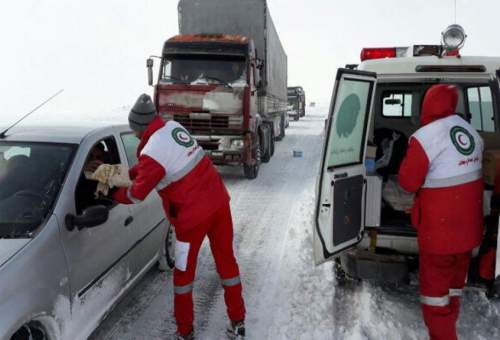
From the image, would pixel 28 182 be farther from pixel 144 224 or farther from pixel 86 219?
pixel 144 224

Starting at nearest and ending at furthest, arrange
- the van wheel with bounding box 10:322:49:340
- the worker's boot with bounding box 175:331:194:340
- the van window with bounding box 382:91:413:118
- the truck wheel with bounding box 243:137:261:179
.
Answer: the van wheel with bounding box 10:322:49:340 < the worker's boot with bounding box 175:331:194:340 < the van window with bounding box 382:91:413:118 < the truck wheel with bounding box 243:137:261:179

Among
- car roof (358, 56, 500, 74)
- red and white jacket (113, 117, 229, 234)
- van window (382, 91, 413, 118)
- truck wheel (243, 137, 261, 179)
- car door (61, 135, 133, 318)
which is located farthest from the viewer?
truck wheel (243, 137, 261, 179)

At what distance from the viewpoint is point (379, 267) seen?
3.39m

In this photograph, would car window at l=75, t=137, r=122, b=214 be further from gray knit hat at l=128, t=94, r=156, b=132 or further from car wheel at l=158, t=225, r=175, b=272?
car wheel at l=158, t=225, r=175, b=272

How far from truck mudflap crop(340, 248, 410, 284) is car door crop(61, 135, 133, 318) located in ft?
6.29

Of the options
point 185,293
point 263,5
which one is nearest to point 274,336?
point 185,293

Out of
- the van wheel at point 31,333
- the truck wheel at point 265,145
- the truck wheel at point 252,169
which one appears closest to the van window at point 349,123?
the van wheel at point 31,333

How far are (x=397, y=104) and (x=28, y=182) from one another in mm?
4795

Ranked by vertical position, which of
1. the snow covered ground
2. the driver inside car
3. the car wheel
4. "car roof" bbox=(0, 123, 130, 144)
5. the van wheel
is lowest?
the snow covered ground

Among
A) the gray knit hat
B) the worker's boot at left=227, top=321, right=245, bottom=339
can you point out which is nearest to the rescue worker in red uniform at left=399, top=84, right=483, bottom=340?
the worker's boot at left=227, top=321, right=245, bottom=339

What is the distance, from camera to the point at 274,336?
Result: 3.34 metres

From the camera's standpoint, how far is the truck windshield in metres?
8.97

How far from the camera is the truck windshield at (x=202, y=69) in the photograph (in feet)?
29.4

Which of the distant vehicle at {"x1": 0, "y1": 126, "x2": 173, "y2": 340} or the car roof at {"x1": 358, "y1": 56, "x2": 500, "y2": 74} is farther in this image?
the car roof at {"x1": 358, "y1": 56, "x2": 500, "y2": 74}
